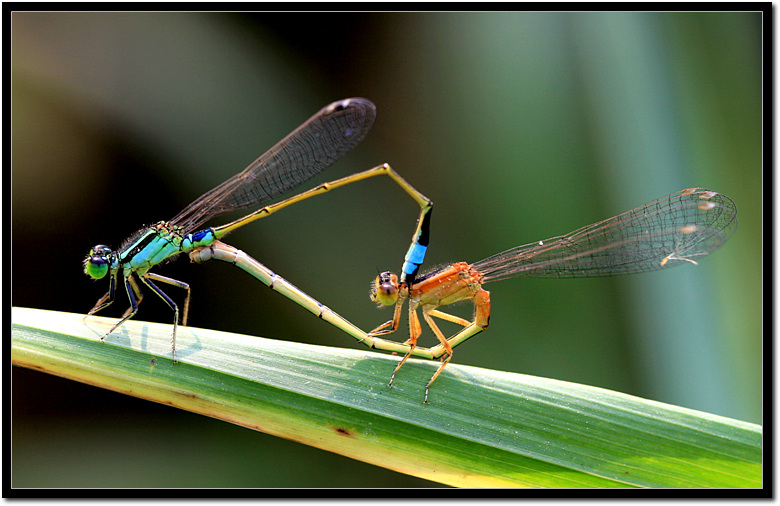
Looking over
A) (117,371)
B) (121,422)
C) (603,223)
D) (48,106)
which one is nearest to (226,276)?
(121,422)

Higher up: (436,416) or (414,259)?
(414,259)

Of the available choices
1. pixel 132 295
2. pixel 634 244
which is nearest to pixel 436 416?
pixel 634 244

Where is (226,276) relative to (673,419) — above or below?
above

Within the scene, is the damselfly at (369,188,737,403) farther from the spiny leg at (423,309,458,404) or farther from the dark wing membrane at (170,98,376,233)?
the dark wing membrane at (170,98,376,233)

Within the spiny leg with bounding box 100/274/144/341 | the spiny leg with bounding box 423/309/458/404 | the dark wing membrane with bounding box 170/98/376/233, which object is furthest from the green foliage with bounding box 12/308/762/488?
the dark wing membrane with bounding box 170/98/376/233

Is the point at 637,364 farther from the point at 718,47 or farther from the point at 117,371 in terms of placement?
the point at 117,371

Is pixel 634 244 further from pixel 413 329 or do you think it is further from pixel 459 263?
pixel 413 329
